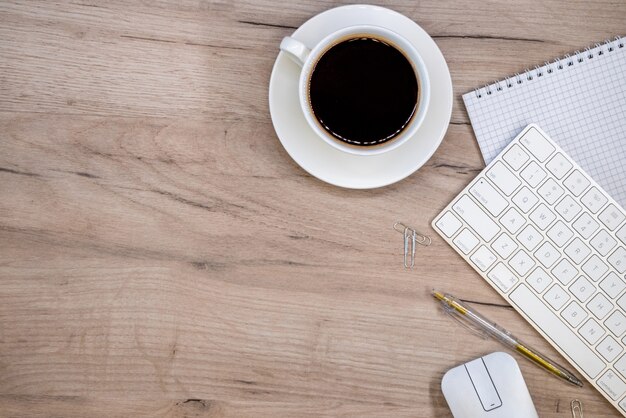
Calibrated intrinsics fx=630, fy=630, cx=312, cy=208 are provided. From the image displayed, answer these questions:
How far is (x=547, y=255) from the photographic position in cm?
93

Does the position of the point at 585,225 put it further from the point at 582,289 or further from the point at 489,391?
the point at 489,391

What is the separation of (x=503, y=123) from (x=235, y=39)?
16.5 inches

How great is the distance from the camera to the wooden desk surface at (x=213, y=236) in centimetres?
94

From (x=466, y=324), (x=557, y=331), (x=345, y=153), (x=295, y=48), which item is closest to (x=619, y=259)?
(x=557, y=331)

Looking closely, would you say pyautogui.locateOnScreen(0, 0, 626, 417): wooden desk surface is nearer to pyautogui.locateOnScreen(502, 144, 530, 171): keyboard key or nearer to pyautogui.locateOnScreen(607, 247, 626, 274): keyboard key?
pyautogui.locateOnScreen(502, 144, 530, 171): keyboard key

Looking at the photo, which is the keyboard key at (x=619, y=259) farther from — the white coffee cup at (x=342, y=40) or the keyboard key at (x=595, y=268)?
the white coffee cup at (x=342, y=40)

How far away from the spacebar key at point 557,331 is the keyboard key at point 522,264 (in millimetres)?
22

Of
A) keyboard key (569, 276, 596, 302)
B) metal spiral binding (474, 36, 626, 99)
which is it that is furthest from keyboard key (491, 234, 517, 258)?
metal spiral binding (474, 36, 626, 99)

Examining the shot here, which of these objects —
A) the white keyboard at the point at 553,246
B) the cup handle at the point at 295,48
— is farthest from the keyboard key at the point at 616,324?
the cup handle at the point at 295,48

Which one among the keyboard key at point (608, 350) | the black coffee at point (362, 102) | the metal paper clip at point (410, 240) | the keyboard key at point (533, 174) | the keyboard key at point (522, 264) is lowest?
the keyboard key at point (608, 350)

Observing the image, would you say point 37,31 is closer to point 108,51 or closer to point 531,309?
point 108,51

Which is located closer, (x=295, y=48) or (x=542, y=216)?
(x=295, y=48)

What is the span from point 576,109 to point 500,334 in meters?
0.35

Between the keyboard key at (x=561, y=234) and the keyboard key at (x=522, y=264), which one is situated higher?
the keyboard key at (x=561, y=234)
